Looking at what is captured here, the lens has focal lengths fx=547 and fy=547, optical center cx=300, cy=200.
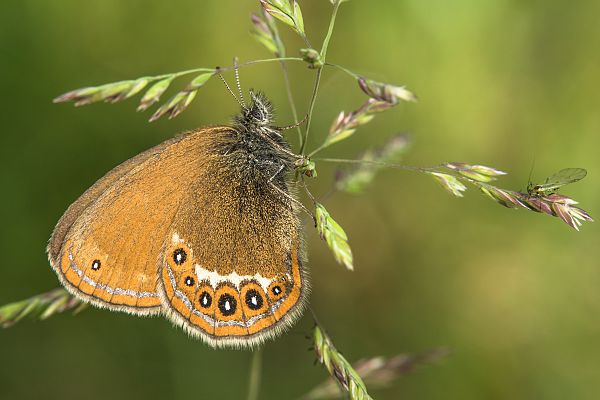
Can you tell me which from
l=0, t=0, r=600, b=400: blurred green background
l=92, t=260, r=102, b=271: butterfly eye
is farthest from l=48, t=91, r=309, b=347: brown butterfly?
l=0, t=0, r=600, b=400: blurred green background

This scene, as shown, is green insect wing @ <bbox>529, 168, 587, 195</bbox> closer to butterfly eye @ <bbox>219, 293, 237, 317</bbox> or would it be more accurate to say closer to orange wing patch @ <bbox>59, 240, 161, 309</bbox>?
butterfly eye @ <bbox>219, 293, 237, 317</bbox>

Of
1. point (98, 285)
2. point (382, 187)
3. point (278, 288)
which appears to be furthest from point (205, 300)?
point (382, 187)

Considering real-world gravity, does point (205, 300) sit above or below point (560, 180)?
below

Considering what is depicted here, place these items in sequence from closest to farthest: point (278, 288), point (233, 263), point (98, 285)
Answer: point (98, 285) < point (278, 288) < point (233, 263)

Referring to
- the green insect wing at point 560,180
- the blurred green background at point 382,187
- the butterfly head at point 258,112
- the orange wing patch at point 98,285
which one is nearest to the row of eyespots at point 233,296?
the orange wing patch at point 98,285

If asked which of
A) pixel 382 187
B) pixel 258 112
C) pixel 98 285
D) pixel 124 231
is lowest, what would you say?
pixel 382 187

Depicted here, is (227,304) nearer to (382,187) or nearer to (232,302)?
(232,302)
